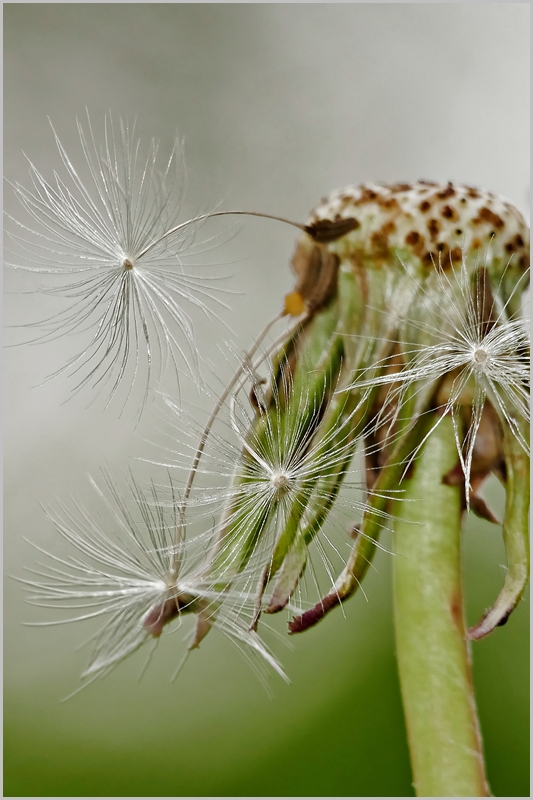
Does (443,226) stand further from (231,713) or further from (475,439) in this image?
(231,713)

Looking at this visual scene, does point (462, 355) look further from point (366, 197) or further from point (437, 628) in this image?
point (437, 628)

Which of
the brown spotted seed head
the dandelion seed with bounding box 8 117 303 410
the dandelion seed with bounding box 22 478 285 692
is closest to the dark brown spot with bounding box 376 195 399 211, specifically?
the brown spotted seed head

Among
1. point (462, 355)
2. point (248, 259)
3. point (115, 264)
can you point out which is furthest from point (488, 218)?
point (115, 264)

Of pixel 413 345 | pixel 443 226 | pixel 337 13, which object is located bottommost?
pixel 413 345

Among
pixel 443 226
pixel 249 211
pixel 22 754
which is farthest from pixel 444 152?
pixel 22 754

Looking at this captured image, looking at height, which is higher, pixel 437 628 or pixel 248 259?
pixel 248 259

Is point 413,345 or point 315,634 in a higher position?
point 413,345

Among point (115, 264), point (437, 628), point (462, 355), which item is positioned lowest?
point (437, 628)
